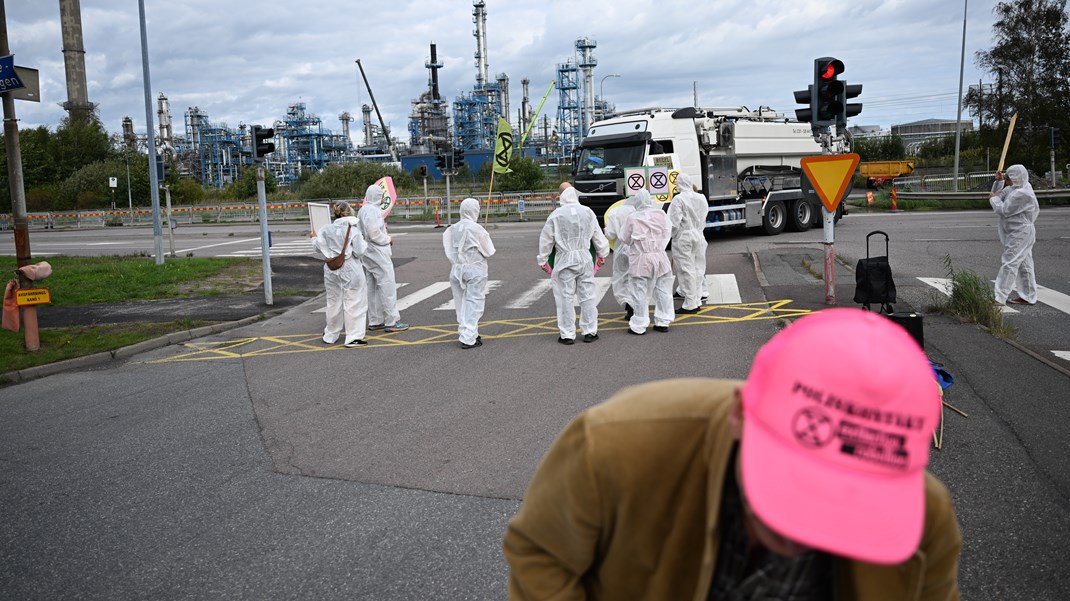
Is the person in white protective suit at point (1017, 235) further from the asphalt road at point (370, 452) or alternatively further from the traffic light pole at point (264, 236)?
the traffic light pole at point (264, 236)

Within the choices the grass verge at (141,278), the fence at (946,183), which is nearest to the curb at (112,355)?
the grass verge at (141,278)

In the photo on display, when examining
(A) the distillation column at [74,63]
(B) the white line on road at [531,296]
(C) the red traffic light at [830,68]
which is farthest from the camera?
(A) the distillation column at [74,63]

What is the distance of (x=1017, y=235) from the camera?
11.7 metres

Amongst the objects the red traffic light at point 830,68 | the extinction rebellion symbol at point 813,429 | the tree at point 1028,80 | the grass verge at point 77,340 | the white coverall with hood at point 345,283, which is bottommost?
the grass verge at point 77,340

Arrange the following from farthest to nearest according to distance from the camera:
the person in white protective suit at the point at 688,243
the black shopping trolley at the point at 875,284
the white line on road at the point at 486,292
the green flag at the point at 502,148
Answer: the green flag at the point at 502,148 → the white line on road at the point at 486,292 → the person in white protective suit at the point at 688,243 → the black shopping trolley at the point at 875,284

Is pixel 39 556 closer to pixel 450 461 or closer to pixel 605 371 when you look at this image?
pixel 450 461

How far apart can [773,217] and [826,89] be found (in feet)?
43.3

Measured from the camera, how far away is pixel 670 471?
5.52 ft

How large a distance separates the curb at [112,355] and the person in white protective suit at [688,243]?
7.14m

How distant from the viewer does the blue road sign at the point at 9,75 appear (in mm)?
10500

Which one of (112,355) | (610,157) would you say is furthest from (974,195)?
(112,355)

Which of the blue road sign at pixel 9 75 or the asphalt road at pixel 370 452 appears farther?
the blue road sign at pixel 9 75

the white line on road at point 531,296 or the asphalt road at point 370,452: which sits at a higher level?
the white line on road at point 531,296

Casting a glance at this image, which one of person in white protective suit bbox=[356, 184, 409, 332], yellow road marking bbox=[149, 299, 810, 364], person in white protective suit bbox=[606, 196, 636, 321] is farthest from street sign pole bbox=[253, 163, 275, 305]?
person in white protective suit bbox=[606, 196, 636, 321]
